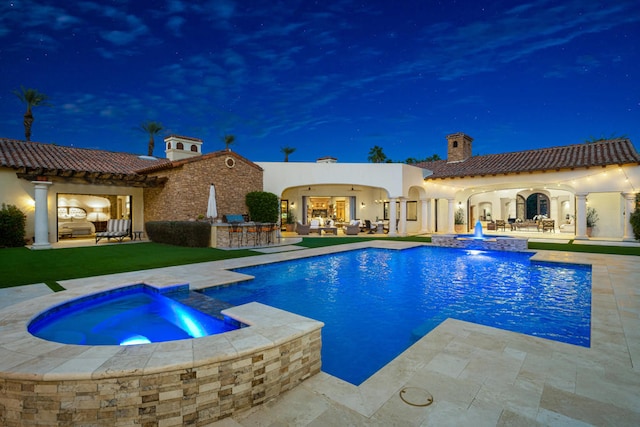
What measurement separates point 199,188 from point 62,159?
7.02 metres

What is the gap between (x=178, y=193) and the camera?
603 inches

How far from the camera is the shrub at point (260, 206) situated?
17.3 meters

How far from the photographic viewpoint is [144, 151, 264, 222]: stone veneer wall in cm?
1533

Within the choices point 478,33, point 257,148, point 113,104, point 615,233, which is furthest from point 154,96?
point 615,233

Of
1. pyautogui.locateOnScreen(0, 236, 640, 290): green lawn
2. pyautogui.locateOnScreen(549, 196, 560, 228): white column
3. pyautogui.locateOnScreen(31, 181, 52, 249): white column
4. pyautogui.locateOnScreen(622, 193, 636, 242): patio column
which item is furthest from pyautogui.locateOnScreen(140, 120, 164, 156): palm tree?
pyautogui.locateOnScreen(622, 193, 636, 242): patio column

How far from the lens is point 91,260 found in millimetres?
10000

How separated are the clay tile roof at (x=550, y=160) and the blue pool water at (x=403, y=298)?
9593 millimetres

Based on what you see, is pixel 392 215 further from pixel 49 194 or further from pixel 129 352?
pixel 129 352

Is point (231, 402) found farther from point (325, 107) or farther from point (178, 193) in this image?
point (325, 107)

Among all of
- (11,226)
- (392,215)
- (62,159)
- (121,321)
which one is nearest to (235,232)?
(121,321)

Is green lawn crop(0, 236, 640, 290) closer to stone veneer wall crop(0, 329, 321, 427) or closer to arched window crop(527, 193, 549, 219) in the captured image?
stone veneer wall crop(0, 329, 321, 427)

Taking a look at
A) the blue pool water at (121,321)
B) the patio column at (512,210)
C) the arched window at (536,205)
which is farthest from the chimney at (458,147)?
the blue pool water at (121,321)

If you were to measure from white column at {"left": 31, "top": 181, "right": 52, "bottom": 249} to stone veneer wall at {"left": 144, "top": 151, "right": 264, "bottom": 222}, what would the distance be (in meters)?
4.46

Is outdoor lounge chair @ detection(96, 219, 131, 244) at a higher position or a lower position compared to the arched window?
lower
